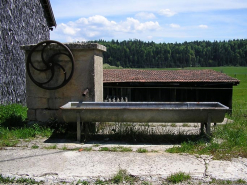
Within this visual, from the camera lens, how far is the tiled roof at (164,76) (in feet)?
53.0

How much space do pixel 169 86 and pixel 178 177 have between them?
40.5 ft

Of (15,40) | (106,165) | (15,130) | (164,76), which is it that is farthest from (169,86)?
(106,165)

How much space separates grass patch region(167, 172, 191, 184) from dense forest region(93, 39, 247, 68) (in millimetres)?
50440

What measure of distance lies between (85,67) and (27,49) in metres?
1.72

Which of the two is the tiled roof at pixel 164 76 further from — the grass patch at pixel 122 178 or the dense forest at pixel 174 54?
the dense forest at pixel 174 54

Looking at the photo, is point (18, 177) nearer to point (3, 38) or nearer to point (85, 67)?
point (85, 67)

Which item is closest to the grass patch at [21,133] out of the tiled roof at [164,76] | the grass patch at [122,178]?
the grass patch at [122,178]

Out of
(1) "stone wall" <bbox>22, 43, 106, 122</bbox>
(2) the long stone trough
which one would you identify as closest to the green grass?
(1) "stone wall" <bbox>22, 43, 106, 122</bbox>

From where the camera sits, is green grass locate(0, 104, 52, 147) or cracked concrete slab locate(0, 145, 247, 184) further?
green grass locate(0, 104, 52, 147)

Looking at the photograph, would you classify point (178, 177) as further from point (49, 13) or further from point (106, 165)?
point (49, 13)

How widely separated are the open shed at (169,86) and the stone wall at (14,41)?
470cm

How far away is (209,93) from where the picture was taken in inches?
671

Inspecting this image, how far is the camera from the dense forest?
5878 cm

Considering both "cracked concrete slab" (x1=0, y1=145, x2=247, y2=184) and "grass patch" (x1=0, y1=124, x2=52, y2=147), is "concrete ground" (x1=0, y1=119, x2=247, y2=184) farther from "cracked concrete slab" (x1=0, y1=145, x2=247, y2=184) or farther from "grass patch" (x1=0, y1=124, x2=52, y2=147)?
"grass patch" (x1=0, y1=124, x2=52, y2=147)
